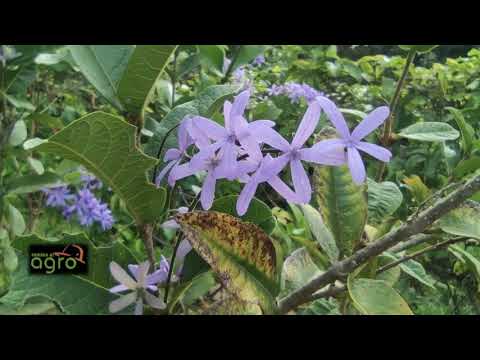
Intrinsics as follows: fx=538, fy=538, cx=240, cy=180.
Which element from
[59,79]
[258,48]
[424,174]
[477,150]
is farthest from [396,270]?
[59,79]

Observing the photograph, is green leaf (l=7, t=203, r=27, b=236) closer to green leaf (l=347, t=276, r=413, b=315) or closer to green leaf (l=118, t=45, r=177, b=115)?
green leaf (l=118, t=45, r=177, b=115)

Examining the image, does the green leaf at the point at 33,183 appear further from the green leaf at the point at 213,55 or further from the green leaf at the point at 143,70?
the green leaf at the point at 143,70

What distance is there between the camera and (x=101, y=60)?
559 mm

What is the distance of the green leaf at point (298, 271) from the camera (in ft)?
1.74

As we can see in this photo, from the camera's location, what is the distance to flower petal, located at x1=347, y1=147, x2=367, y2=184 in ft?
1.29

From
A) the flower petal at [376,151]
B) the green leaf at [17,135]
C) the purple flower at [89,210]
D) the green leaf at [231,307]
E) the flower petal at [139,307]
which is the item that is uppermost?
the flower petal at [376,151]

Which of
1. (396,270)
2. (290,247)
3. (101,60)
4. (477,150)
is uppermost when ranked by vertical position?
(101,60)

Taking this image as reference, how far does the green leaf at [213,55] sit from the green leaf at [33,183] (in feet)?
1.56

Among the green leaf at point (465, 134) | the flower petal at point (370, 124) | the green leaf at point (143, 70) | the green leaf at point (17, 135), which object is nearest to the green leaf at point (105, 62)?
the green leaf at point (143, 70)

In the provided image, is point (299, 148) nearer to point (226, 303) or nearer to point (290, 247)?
point (226, 303)

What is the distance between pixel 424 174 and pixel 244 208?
3.07ft

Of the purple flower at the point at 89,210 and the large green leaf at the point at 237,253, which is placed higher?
the large green leaf at the point at 237,253

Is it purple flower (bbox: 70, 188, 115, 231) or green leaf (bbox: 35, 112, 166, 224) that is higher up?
green leaf (bbox: 35, 112, 166, 224)

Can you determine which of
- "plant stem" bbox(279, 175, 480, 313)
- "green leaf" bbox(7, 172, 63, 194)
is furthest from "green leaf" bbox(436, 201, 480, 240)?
"green leaf" bbox(7, 172, 63, 194)
